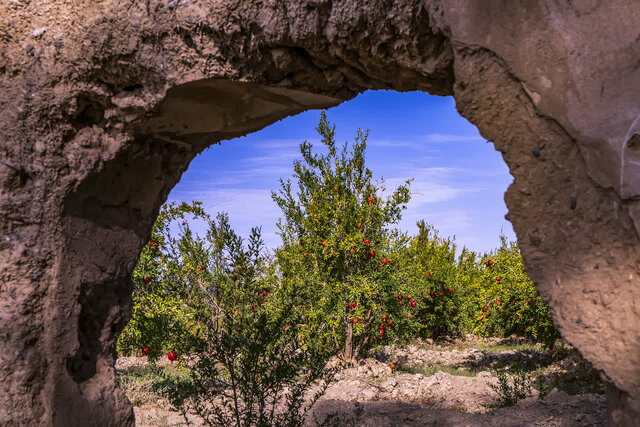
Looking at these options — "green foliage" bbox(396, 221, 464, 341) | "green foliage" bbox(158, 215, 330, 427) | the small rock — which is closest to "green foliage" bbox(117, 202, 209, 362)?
"green foliage" bbox(158, 215, 330, 427)

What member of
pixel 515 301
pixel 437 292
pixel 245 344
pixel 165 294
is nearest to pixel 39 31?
pixel 245 344

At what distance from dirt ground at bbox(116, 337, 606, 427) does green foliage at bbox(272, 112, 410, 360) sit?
827 mm

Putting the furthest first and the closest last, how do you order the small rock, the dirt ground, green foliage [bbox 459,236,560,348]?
green foliage [bbox 459,236,560,348] → the dirt ground → the small rock

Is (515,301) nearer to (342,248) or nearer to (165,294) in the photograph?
(342,248)

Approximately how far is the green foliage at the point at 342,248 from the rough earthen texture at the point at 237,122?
4.45 metres

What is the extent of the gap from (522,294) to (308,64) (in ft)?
19.7

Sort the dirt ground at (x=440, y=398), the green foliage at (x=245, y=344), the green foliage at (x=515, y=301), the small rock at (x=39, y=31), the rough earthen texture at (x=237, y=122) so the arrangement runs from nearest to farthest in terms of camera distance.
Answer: the rough earthen texture at (x=237, y=122) → the small rock at (x=39, y=31) → the green foliage at (x=245, y=344) → the dirt ground at (x=440, y=398) → the green foliage at (x=515, y=301)

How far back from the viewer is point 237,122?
2.66m

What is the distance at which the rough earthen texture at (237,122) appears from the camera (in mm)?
1471

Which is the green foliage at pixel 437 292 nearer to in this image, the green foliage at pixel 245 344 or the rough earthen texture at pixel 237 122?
the green foliage at pixel 245 344

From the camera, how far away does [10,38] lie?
2529mm

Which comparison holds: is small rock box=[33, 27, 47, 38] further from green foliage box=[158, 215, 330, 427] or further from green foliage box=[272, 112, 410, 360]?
green foliage box=[272, 112, 410, 360]

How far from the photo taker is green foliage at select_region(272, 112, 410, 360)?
7219mm

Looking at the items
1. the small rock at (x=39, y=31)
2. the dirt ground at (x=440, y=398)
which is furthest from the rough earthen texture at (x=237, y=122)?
the dirt ground at (x=440, y=398)
